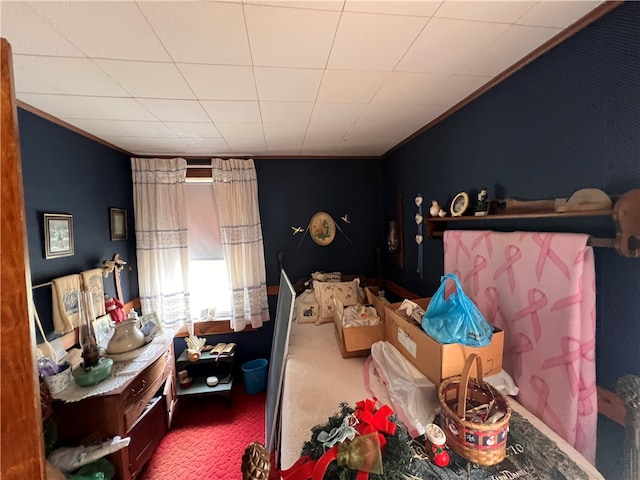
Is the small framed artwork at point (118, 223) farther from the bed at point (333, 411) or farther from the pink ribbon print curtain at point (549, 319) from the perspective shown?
the pink ribbon print curtain at point (549, 319)

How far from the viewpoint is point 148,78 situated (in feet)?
4.11

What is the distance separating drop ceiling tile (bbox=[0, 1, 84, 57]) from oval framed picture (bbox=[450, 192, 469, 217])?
6.64 ft

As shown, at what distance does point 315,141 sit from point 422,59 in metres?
1.31

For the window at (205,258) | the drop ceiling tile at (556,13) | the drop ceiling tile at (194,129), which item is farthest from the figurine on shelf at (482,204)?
the window at (205,258)

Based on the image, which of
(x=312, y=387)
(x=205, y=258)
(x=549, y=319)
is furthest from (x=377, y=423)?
(x=205, y=258)

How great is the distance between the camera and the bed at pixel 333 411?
0.89 m

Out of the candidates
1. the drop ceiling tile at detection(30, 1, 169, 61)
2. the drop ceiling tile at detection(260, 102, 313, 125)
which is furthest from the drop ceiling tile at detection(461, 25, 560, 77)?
the drop ceiling tile at detection(30, 1, 169, 61)

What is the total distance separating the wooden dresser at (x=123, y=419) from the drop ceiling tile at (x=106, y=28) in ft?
5.79

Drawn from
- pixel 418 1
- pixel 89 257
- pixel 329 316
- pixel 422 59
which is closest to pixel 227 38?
pixel 418 1

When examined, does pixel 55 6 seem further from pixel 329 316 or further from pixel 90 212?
pixel 329 316

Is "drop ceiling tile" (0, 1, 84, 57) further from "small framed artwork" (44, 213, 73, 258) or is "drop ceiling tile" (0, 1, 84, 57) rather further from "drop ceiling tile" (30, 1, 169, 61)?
"small framed artwork" (44, 213, 73, 258)

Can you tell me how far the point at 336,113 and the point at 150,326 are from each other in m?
2.26

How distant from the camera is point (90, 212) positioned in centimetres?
203

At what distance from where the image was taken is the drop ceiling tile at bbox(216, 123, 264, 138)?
1899 mm
